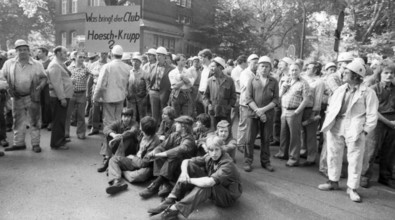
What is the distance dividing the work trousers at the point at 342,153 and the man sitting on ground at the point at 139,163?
2775 millimetres

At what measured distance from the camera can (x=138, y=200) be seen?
15.5 ft

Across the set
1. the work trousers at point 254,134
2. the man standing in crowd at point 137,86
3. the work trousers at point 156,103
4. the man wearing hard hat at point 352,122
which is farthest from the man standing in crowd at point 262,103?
the man standing in crowd at point 137,86

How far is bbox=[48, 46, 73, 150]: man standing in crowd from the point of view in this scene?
21.8 ft

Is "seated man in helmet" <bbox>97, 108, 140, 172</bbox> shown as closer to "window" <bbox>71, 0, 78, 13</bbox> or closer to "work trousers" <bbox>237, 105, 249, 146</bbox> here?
"work trousers" <bbox>237, 105, 249, 146</bbox>

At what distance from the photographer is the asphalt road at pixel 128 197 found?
171 inches

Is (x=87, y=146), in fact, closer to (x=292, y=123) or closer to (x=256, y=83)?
(x=256, y=83)

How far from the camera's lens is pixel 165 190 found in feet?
15.6

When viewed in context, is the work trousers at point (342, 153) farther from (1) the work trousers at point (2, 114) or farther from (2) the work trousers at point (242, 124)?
(1) the work trousers at point (2, 114)

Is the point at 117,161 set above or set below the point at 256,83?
below

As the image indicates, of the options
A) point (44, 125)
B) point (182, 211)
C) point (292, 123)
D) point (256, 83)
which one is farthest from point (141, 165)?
point (44, 125)

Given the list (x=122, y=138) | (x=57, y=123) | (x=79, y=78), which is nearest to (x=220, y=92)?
(x=122, y=138)

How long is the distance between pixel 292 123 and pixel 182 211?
Answer: 3369 mm

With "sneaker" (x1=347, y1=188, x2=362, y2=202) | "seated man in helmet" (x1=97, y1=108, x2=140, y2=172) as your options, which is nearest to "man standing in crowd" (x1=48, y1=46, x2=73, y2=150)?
"seated man in helmet" (x1=97, y1=108, x2=140, y2=172)

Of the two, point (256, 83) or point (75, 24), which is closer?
point (256, 83)
